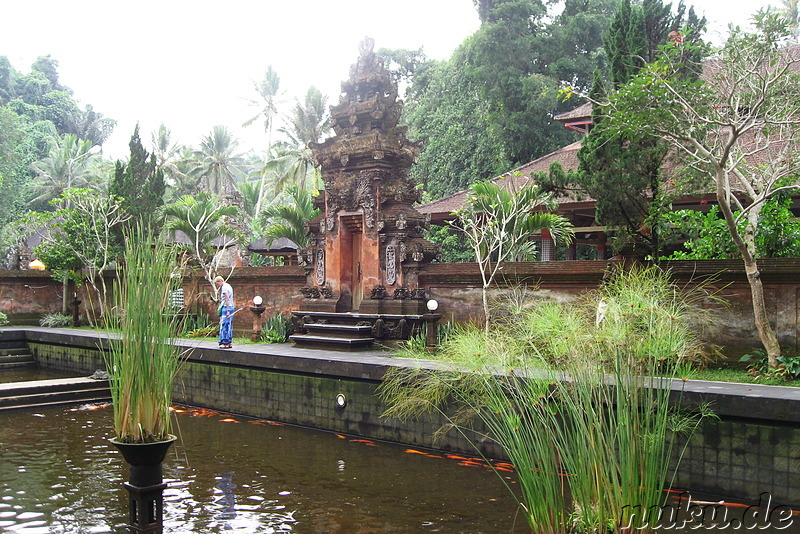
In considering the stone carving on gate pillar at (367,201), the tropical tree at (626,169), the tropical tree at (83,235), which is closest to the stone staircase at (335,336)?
the stone carving on gate pillar at (367,201)

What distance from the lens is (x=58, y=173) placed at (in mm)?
36812

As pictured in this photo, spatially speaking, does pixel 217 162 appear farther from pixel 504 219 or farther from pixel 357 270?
pixel 504 219

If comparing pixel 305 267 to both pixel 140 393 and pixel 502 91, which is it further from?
pixel 502 91

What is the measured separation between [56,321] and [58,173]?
67.5 ft

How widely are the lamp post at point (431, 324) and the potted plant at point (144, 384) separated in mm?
7004

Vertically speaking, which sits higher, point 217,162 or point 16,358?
point 217,162

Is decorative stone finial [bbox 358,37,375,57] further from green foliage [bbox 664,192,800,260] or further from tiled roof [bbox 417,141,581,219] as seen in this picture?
green foliage [bbox 664,192,800,260]

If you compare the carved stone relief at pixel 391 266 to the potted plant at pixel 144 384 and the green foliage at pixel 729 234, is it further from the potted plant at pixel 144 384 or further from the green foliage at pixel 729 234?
the potted plant at pixel 144 384

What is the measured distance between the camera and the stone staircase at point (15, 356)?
1593cm

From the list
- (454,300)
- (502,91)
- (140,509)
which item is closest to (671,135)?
(454,300)

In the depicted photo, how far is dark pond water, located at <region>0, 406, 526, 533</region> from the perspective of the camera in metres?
5.72

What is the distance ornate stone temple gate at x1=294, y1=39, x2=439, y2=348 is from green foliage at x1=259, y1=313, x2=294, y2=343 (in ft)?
1.89

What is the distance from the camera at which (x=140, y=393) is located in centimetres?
473

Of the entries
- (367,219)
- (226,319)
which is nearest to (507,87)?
(367,219)
